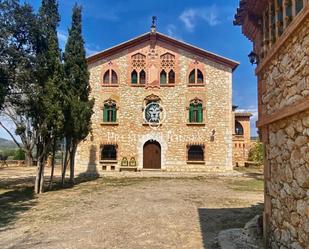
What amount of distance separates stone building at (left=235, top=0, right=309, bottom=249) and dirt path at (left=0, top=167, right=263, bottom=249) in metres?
1.79

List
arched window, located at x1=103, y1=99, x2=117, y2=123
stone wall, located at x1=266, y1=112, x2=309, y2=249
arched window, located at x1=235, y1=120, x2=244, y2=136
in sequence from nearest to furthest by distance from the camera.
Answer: stone wall, located at x1=266, y1=112, x2=309, y2=249, arched window, located at x1=103, y1=99, x2=117, y2=123, arched window, located at x1=235, y1=120, x2=244, y2=136

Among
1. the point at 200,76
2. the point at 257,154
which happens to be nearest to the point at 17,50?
the point at 200,76

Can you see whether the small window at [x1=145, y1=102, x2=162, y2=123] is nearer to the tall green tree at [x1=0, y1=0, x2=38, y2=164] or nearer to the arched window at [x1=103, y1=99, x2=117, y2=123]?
the arched window at [x1=103, y1=99, x2=117, y2=123]

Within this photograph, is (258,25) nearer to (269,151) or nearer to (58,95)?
(269,151)

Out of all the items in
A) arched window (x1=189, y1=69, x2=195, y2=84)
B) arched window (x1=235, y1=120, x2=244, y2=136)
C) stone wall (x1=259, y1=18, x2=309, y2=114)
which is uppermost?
arched window (x1=189, y1=69, x2=195, y2=84)

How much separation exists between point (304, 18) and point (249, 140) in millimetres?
25898

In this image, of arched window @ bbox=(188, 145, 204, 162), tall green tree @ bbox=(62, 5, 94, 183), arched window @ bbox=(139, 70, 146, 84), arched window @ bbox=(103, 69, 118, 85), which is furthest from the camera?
arched window @ bbox=(103, 69, 118, 85)

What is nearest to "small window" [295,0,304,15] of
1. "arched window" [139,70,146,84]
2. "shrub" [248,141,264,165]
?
"arched window" [139,70,146,84]

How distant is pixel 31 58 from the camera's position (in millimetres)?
11828

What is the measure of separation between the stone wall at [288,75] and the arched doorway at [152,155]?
16.1 metres

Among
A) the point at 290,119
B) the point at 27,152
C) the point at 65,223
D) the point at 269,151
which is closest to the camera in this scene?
the point at 290,119

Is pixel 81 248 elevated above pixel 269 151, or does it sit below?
below

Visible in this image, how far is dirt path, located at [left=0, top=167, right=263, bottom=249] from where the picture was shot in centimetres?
585

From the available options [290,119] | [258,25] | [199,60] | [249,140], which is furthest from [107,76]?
[290,119]
